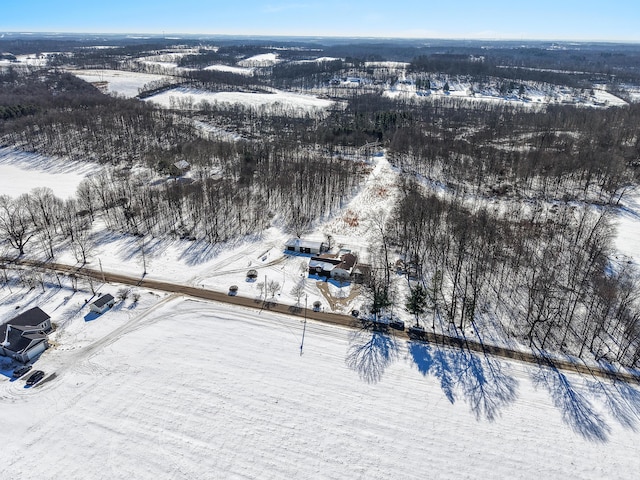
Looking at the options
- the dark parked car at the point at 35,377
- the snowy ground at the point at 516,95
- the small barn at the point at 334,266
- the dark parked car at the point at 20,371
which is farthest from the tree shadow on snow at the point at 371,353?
the snowy ground at the point at 516,95

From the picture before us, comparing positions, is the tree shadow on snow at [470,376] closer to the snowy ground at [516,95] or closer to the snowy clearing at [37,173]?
the snowy clearing at [37,173]

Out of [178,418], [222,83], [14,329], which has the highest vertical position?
[222,83]

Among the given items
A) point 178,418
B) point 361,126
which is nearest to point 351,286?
point 178,418

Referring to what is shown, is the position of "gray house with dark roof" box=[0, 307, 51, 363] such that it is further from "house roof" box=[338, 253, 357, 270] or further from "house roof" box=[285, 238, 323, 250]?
"house roof" box=[338, 253, 357, 270]

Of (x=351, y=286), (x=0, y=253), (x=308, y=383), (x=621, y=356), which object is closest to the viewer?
(x=308, y=383)

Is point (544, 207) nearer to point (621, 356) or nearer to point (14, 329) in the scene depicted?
point (621, 356)

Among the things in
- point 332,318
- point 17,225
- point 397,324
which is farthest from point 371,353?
point 17,225
